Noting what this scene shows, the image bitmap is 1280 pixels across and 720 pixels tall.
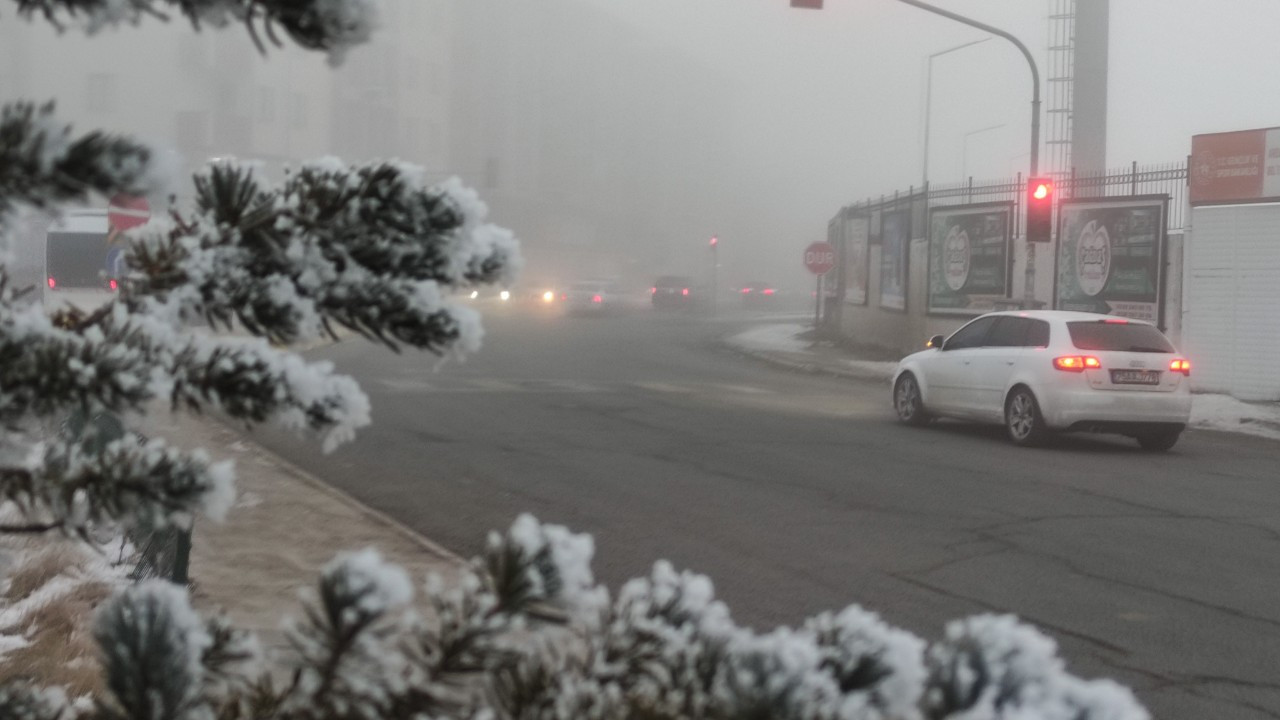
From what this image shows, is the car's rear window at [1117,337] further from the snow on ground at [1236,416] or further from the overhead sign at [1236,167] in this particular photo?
the overhead sign at [1236,167]

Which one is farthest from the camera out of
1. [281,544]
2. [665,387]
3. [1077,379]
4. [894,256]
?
[894,256]

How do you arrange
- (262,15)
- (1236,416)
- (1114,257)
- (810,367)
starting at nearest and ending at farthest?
(262,15)
(1236,416)
(1114,257)
(810,367)

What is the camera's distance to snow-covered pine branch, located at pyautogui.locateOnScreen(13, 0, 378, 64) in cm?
149

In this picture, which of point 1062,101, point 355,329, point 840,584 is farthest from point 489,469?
point 1062,101

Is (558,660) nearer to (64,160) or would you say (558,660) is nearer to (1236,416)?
(64,160)

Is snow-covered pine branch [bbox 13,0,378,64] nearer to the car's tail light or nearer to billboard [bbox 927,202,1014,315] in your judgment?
the car's tail light

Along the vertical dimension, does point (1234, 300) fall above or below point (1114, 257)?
below

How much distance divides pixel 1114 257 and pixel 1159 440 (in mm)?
9904

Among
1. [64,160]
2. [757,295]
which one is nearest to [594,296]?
[757,295]

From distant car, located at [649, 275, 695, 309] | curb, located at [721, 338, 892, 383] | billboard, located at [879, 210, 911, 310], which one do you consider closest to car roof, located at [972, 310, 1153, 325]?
curb, located at [721, 338, 892, 383]

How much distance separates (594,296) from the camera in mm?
57781

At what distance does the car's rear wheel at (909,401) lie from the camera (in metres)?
17.5

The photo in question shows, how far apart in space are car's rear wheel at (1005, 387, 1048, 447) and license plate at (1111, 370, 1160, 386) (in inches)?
33.4

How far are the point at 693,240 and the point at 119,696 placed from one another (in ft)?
330
